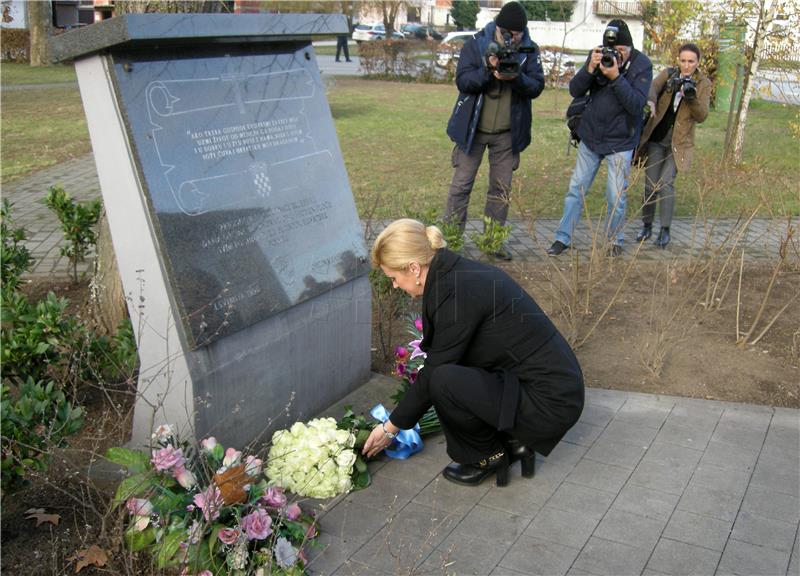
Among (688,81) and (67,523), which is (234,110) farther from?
(688,81)

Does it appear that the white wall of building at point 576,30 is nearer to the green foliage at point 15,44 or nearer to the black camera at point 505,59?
the green foliage at point 15,44

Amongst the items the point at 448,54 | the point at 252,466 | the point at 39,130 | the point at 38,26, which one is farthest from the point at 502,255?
the point at 38,26

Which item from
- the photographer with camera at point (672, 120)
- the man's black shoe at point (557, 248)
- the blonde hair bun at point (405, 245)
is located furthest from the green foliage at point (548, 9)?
the blonde hair bun at point (405, 245)

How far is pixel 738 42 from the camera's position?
40.3ft

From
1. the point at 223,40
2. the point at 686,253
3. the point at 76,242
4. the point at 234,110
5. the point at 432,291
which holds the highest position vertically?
the point at 223,40

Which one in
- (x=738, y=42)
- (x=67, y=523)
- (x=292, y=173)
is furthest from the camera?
(x=738, y=42)

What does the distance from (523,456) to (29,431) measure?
81.2 inches

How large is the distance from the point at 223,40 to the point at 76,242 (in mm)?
2736

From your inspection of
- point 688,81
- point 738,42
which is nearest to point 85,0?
point 738,42

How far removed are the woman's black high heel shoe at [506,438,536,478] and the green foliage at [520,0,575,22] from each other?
123 ft

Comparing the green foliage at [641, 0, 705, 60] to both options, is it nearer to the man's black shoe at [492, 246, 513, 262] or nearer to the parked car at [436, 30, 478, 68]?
the man's black shoe at [492, 246, 513, 262]

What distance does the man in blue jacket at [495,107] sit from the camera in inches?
270

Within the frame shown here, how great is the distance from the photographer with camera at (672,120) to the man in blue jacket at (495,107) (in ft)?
4.39

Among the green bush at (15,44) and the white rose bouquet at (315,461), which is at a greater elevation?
the white rose bouquet at (315,461)
